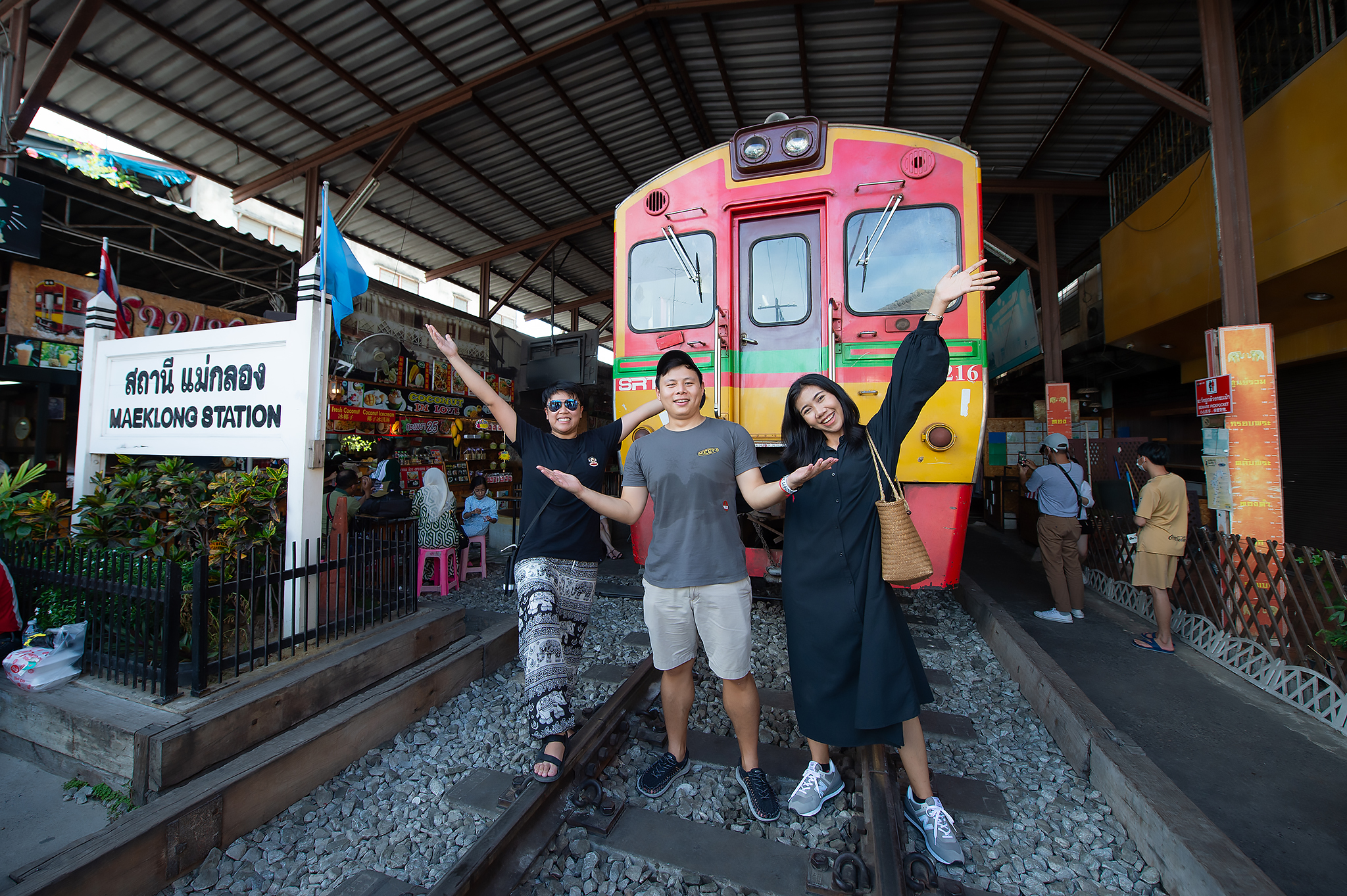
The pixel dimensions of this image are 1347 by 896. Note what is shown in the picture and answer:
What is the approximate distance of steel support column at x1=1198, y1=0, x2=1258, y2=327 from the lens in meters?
5.42

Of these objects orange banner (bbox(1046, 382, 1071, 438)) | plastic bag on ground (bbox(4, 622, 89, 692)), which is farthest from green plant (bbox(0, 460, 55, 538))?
orange banner (bbox(1046, 382, 1071, 438))

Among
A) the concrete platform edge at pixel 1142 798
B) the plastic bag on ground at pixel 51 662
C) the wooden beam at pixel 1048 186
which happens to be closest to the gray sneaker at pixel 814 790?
the concrete platform edge at pixel 1142 798

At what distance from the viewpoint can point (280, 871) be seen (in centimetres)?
224

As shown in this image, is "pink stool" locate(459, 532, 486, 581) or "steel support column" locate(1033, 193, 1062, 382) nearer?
"pink stool" locate(459, 532, 486, 581)

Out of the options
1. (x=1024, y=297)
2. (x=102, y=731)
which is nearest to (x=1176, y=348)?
(x=1024, y=297)

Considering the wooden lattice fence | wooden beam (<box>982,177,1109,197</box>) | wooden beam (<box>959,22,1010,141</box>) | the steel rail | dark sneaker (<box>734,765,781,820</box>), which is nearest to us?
the steel rail

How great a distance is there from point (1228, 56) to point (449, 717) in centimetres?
894

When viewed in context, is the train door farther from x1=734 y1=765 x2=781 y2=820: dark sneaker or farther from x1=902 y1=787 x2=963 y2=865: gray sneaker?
x1=902 y1=787 x2=963 y2=865: gray sneaker

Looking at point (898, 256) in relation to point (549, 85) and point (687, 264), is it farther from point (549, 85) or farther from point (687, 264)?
point (549, 85)

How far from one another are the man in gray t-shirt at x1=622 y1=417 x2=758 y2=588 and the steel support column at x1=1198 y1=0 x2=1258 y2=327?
593 cm

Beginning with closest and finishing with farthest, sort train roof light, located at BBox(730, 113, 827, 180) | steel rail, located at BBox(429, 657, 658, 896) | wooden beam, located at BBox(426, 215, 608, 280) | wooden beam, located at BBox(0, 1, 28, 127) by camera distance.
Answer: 1. steel rail, located at BBox(429, 657, 658, 896)
2. train roof light, located at BBox(730, 113, 827, 180)
3. wooden beam, located at BBox(0, 1, 28, 127)
4. wooden beam, located at BBox(426, 215, 608, 280)

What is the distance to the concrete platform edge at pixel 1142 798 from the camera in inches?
76.3

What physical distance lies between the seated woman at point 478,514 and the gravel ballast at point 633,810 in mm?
4035

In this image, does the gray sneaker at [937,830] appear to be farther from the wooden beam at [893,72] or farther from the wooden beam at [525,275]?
the wooden beam at [525,275]
